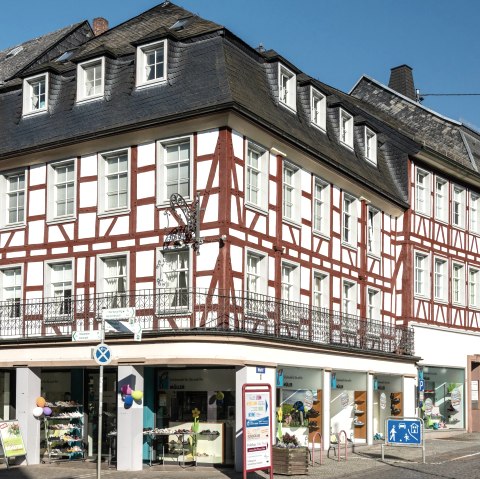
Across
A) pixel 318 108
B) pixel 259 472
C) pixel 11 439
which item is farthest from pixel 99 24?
pixel 259 472

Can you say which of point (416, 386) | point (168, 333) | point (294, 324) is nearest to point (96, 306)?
point (168, 333)

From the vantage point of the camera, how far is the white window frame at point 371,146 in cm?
3512

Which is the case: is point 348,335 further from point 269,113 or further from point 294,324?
point 269,113

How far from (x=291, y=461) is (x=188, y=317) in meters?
4.47

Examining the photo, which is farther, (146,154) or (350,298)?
(350,298)

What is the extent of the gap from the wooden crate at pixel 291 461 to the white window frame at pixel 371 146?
49.7 ft

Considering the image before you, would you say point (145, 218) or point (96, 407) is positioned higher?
point (145, 218)

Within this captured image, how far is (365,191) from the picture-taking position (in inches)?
1287

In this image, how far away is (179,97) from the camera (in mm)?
25859

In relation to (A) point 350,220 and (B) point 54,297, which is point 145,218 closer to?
(B) point 54,297

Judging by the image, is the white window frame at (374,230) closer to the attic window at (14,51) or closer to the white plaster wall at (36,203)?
Result: the white plaster wall at (36,203)

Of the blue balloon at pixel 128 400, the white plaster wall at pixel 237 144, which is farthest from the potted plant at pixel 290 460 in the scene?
the white plaster wall at pixel 237 144

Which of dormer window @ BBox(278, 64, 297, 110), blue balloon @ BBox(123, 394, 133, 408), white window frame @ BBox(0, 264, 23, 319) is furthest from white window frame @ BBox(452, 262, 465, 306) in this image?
blue balloon @ BBox(123, 394, 133, 408)

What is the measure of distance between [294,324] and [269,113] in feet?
19.0
